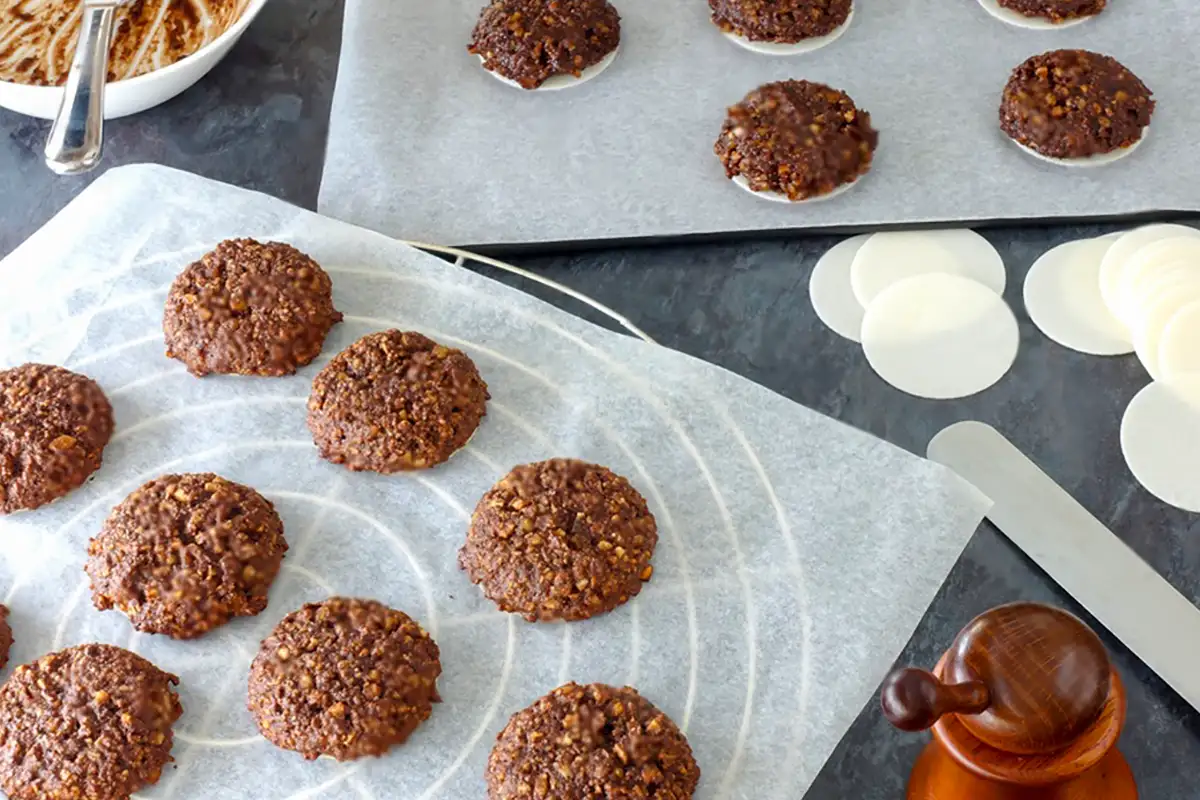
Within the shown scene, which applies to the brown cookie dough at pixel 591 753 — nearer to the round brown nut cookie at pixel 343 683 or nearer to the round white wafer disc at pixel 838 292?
the round brown nut cookie at pixel 343 683

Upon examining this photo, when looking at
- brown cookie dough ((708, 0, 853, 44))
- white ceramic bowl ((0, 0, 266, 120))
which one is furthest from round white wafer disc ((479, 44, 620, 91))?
white ceramic bowl ((0, 0, 266, 120))

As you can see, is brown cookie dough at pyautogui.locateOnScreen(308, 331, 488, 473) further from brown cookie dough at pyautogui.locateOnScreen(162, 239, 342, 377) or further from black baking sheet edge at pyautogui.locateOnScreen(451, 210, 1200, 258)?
black baking sheet edge at pyautogui.locateOnScreen(451, 210, 1200, 258)

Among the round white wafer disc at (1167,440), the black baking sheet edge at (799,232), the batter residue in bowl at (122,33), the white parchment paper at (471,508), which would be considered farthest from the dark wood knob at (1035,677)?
the batter residue in bowl at (122,33)

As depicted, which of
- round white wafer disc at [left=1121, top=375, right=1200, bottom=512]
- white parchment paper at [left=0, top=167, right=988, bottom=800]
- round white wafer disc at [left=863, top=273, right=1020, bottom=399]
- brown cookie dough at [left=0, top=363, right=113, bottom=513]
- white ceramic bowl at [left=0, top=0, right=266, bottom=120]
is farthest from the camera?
white ceramic bowl at [left=0, top=0, right=266, bottom=120]

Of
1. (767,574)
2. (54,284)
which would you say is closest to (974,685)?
(767,574)

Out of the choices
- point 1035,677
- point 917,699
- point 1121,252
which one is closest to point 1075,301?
point 1121,252
